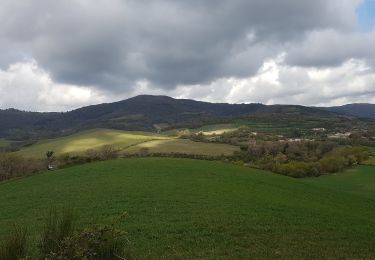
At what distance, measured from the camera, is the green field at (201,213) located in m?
19.2

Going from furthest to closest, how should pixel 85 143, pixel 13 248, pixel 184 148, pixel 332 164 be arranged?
pixel 85 143 → pixel 184 148 → pixel 332 164 → pixel 13 248

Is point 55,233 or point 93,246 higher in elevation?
A: point 55,233

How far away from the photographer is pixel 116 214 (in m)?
28.7

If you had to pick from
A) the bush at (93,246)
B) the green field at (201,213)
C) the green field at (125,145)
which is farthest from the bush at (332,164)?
the bush at (93,246)

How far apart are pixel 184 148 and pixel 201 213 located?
96.9 meters

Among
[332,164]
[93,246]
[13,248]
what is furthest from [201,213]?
[332,164]

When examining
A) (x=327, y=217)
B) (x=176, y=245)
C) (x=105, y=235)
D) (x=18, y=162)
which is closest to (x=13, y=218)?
(x=176, y=245)

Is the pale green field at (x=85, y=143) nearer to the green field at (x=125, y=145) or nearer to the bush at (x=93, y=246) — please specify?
the green field at (x=125, y=145)

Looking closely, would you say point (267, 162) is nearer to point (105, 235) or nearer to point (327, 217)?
point (327, 217)

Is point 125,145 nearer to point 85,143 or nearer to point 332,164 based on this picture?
point 85,143

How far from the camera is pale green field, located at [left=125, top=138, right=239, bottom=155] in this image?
392 feet

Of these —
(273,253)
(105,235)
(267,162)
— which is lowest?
(267,162)

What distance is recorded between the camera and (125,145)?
135 metres

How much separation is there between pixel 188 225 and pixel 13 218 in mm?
13617
